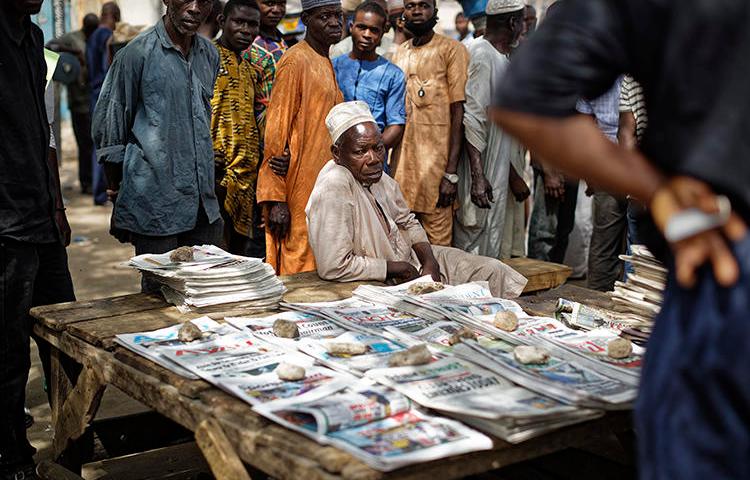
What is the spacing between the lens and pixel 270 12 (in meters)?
5.75

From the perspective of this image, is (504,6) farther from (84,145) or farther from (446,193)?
(84,145)

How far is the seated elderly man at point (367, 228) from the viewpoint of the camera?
4.08 meters

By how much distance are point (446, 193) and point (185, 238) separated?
184 centimetres

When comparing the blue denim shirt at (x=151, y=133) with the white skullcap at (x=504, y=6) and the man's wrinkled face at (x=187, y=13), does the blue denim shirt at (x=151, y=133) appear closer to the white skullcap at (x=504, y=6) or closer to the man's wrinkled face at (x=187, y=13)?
the man's wrinkled face at (x=187, y=13)

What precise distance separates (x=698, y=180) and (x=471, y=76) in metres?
4.34

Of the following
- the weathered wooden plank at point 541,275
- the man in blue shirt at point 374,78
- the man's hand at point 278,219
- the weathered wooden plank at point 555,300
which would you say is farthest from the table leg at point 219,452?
the man in blue shirt at point 374,78

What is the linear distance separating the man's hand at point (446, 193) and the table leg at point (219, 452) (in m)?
3.43

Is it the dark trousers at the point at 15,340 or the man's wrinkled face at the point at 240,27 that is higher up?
the man's wrinkled face at the point at 240,27

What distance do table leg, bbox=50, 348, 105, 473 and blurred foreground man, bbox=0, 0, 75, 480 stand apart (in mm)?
122

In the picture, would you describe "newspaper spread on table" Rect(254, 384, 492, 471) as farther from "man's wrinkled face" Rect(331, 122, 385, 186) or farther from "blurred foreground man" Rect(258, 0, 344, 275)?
"blurred foreground man" Rect(258, 0, 344, 275)

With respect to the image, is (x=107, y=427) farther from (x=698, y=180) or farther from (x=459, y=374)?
(x=698, y=180)

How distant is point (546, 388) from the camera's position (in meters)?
2.54

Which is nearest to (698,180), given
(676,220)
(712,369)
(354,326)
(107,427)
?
(676,220)

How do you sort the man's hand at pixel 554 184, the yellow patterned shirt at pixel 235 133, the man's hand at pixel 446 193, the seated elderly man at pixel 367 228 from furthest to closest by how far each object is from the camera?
the man's hand at pixel 554 184, the man's hand at pixel 446 193, the yellow patterned shirt at pixel 235 133, the seated elderly man at pixel 367 228
